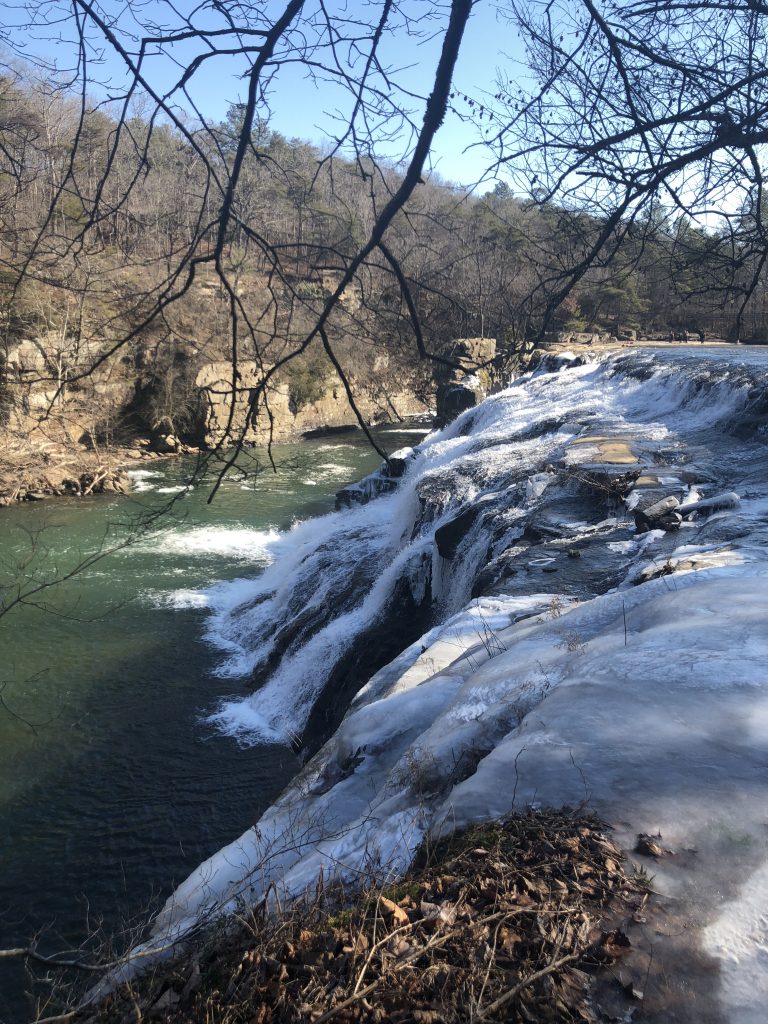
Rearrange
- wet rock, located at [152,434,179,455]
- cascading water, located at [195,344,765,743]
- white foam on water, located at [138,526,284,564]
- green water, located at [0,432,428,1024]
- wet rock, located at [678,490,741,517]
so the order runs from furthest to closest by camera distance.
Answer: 1. wet rock, located at [152,434,179,455]
2. white foam on water, located at [138,526,284,564]
3. cascading water, located at [195,344,765,743]
4. wet rock, located at [678,490,741,517]
5. green water, located at [0,432,428,1024]

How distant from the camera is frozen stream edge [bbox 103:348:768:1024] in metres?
2.03

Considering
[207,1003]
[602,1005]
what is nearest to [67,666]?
[207,1003]

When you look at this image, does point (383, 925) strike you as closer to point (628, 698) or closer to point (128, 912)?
point (628, 698)

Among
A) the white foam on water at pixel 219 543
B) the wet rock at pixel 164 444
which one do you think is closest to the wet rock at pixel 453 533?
the white foam on water at pixel 219 543

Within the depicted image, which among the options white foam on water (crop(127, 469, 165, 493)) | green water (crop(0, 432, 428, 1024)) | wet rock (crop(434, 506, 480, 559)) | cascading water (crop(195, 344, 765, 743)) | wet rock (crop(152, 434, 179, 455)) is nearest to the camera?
green water (crop(0, 432, 428, 1024))

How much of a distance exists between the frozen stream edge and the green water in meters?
1.12

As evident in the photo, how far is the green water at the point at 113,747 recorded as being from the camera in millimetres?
5898

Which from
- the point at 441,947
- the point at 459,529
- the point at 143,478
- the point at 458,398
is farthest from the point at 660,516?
the point at 458,398

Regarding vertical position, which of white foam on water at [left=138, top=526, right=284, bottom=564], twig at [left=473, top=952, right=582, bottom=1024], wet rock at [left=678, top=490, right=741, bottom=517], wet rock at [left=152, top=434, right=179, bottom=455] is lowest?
white foam on water at [left=138, top=526, right=284, bottom=564]

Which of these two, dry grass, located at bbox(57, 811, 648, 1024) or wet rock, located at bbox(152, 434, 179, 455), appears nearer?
dry grass, located at bbox(57, 811, 648, 1024)

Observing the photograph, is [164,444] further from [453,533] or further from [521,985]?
[521,985]

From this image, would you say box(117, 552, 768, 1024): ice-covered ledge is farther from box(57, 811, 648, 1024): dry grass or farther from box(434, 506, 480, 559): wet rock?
box(434, 506, 480, 559): wet rock

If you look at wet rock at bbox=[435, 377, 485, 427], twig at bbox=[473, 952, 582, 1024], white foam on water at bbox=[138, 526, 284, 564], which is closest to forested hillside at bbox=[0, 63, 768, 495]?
twig at bbox=[473, 952, 582, 1024]

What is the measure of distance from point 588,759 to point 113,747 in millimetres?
6733
